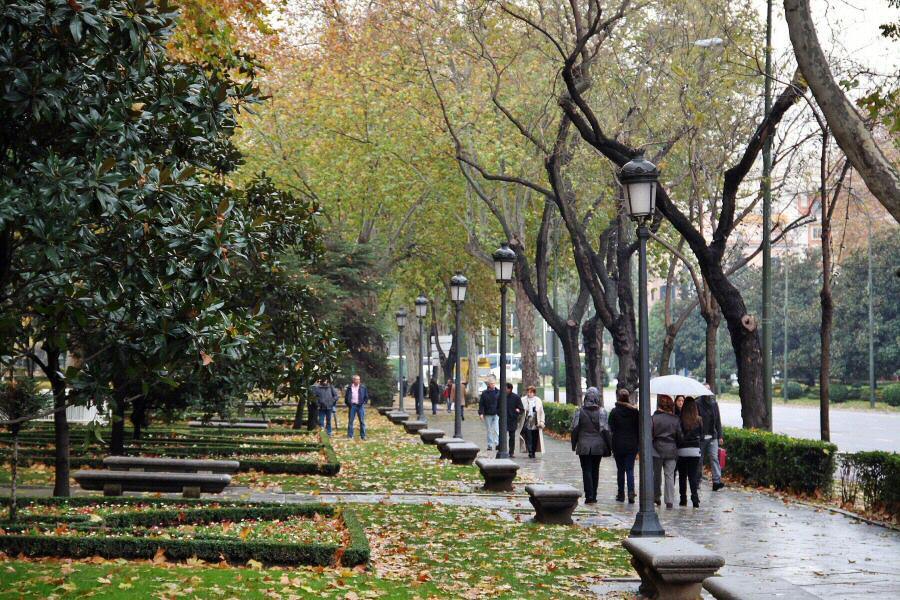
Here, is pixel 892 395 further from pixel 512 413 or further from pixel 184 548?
pixel 184 548

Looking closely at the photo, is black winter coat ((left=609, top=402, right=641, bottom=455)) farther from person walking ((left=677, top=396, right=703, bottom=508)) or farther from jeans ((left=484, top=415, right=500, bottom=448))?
jeans ((left=484, top=415, right=500, bottom=448))

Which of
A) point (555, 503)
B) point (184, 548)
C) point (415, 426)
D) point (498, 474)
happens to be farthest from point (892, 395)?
point (184, 548)

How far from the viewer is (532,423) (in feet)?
85.2

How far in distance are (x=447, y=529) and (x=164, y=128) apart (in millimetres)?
5736

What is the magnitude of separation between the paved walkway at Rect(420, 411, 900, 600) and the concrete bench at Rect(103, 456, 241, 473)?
19.8ft

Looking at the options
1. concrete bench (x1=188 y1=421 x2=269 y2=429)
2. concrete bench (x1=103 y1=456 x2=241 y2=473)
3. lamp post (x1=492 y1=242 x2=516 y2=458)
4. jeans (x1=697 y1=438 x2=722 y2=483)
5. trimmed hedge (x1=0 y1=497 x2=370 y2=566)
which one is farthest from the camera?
concrete bench (x1=188 y1=421 x2=269 y2=429)

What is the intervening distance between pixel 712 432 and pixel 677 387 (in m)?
2.36

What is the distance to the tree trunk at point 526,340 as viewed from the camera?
38.7 m

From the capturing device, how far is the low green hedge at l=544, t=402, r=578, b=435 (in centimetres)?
3322

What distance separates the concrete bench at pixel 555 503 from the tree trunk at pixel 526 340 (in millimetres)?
23139

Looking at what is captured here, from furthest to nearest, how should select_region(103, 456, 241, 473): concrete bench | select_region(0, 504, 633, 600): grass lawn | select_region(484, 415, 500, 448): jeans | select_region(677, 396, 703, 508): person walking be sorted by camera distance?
select_region(484, 415, 500, 448): jeans
select_region(103, 456, 241, 473): concrete bench
select_region(677, 396, 703, 508): person walking
select_region(0, 504, 633, 600): grass lawn

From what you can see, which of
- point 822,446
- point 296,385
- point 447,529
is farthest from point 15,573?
point 822,446

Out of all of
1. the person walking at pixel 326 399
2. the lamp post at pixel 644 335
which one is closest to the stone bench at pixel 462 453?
the person walking at pixel 326 399

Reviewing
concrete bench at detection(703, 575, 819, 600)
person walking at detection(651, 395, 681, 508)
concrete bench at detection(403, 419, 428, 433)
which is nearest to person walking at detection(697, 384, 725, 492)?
person walking at detection(651, 395, 681, 508)
